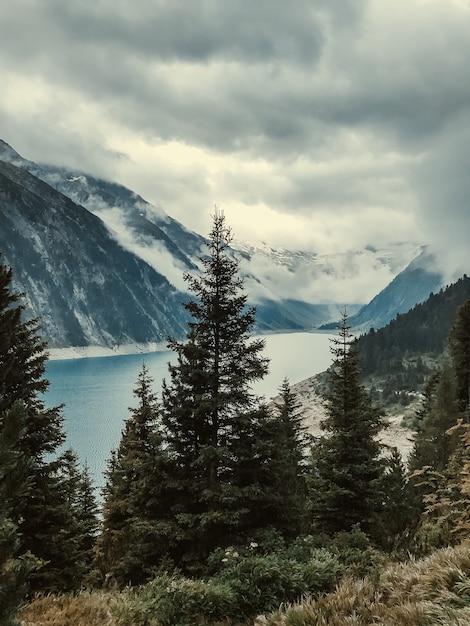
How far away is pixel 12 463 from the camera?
4.39 meters

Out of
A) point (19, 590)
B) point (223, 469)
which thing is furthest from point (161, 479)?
point (19, 590)

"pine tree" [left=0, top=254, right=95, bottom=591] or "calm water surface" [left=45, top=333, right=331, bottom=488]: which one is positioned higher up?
"pine tree" [left=0, top=254, right=95, bottom=591]

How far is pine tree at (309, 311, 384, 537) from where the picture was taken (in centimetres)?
1714

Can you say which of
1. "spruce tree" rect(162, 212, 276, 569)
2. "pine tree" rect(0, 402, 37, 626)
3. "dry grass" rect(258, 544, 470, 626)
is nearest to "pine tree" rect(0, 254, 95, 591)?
"spruce tree" rect(162, 212, 276, 569)

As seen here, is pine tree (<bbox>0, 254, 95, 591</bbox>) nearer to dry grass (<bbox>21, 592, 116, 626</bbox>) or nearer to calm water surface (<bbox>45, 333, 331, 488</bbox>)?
dry grass (<bbox>21, 592, 116, 626</bbox>)

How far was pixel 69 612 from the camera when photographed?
7637 millimetres

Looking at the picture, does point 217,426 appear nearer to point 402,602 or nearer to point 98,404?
point 402,602

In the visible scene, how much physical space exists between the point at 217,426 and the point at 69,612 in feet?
25.3

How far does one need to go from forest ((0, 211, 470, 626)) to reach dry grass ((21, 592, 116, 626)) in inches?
1.5

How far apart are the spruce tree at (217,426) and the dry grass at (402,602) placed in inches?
279

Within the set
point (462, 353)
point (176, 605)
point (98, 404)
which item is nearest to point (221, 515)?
point (176, 605)

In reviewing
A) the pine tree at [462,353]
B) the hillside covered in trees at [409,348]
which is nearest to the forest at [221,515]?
the pine tree at [462,353]

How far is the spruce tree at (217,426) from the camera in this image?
44.5 ft

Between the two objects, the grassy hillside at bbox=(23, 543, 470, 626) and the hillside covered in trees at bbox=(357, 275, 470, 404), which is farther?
the hillside covered in trees at bbox=(357, 275, 470, 404)
